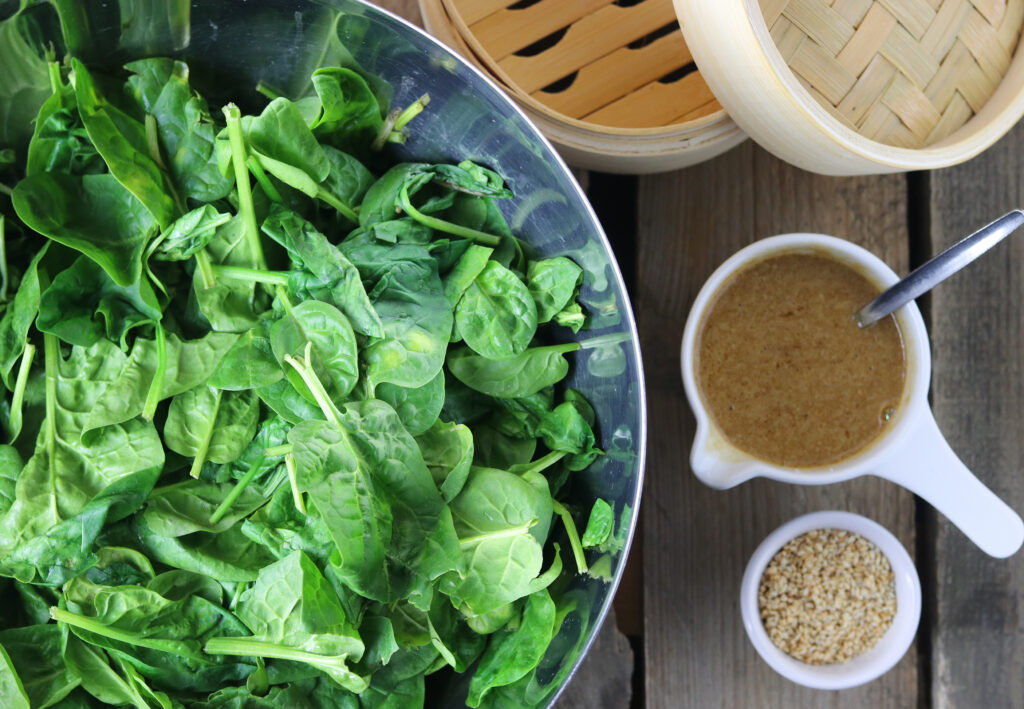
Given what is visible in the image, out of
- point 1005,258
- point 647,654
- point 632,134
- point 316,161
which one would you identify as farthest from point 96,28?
point 1005,258

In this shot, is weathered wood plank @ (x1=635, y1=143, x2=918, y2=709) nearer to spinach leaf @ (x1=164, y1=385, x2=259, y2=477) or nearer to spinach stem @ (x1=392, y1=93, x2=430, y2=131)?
spinach stem @ (x1=392, y1=93, x2=430, y2=131)

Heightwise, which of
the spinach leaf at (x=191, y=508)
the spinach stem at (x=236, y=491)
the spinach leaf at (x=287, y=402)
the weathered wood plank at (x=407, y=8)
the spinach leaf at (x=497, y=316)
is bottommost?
the spinach leaf at (x=191, y=508)

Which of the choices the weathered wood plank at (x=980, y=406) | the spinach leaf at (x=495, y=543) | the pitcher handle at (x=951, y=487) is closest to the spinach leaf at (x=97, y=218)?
the spinach leaf at (x=495, y=543)

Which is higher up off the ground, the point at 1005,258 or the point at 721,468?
the point at 1005,258

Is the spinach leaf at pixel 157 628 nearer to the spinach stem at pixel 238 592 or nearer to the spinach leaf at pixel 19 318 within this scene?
the spinach stem at pixel 238 592

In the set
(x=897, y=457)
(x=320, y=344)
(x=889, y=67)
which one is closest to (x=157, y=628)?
(x=320, y=344)

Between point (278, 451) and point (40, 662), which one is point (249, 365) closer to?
point (278, 451)

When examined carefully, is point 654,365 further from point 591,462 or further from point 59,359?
point 59,359
